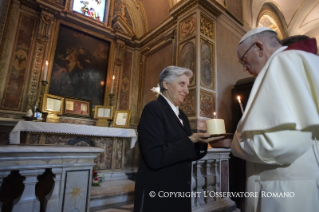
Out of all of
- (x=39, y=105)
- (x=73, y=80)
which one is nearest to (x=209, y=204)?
(x=39, y=105)

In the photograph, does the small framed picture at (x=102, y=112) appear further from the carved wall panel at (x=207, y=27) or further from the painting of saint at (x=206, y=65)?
the carved wall panel at (x=207, y=27)

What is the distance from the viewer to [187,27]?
457cm

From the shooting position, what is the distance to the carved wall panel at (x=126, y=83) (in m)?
6.15

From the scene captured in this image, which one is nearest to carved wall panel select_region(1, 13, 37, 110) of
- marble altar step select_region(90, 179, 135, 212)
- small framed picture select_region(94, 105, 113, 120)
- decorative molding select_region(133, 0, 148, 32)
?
small framed picture select_region(94, 105, 113, 120)

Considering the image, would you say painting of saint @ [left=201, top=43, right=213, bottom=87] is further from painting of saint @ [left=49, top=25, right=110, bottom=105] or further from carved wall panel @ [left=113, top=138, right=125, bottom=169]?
painting of saint @ [left=49, top=25, right=110, bottom=105]

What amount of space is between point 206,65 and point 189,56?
1.59 feet

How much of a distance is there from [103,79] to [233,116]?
421 centimetres

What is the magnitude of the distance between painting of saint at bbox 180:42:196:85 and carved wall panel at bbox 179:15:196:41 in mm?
270

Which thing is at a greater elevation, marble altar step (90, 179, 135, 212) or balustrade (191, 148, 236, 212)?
balustrade (191, 148, 236, 212)

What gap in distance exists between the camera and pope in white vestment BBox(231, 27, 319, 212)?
0.63m

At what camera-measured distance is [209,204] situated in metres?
2.35

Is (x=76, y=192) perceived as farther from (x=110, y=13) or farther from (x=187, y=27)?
(x=110, y=13)

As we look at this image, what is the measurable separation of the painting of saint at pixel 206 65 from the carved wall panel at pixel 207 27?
1.03 ft

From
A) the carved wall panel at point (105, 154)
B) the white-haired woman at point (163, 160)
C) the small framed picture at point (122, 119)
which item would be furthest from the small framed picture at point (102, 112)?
the white-haired woman at point (163, 160)
